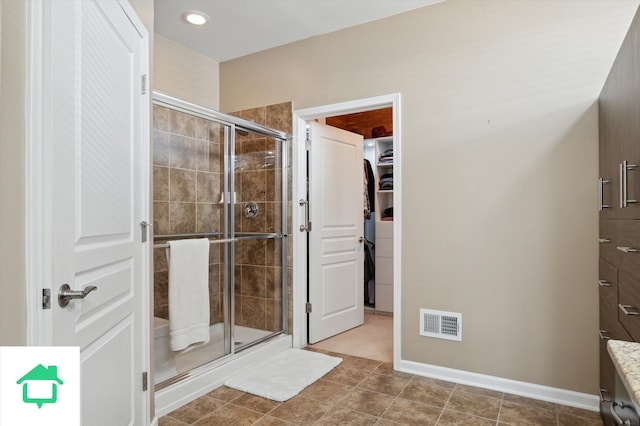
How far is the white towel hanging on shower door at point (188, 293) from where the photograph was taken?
96.9 inches

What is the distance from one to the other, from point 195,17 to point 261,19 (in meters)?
0.50

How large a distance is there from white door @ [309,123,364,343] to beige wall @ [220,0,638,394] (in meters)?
0.76

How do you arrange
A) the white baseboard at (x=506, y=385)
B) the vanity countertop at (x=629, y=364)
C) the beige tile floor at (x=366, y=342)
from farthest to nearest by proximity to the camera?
1. the beige tile floor at (x=366, y=342)
2. the white baseboard at (x=506, y=385)
3. the vanity countertop at (x=629, y=364)

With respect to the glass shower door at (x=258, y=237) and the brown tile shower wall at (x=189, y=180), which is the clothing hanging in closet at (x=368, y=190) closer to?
the glass shower door at (x=258, y=237)

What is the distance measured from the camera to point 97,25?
1.41m

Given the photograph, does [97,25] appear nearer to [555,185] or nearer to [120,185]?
[120,185]

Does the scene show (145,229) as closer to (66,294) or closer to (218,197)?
(66,294)

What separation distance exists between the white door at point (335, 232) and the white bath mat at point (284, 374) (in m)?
0.41

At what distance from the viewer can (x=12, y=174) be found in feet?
3.32

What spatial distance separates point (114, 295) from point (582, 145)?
8.59 feet

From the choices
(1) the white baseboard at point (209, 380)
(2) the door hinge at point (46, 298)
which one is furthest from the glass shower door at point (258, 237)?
(2) the door hinge at point (46, 298)

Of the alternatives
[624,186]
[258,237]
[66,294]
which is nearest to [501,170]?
[624,186]

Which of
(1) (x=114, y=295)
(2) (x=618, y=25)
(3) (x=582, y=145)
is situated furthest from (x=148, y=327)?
(2) (x=618, y=25)

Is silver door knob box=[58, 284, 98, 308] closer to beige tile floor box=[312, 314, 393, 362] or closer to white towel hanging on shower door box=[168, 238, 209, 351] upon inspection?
white towel hanging on shower door box=[168, 238, 209, 351]
